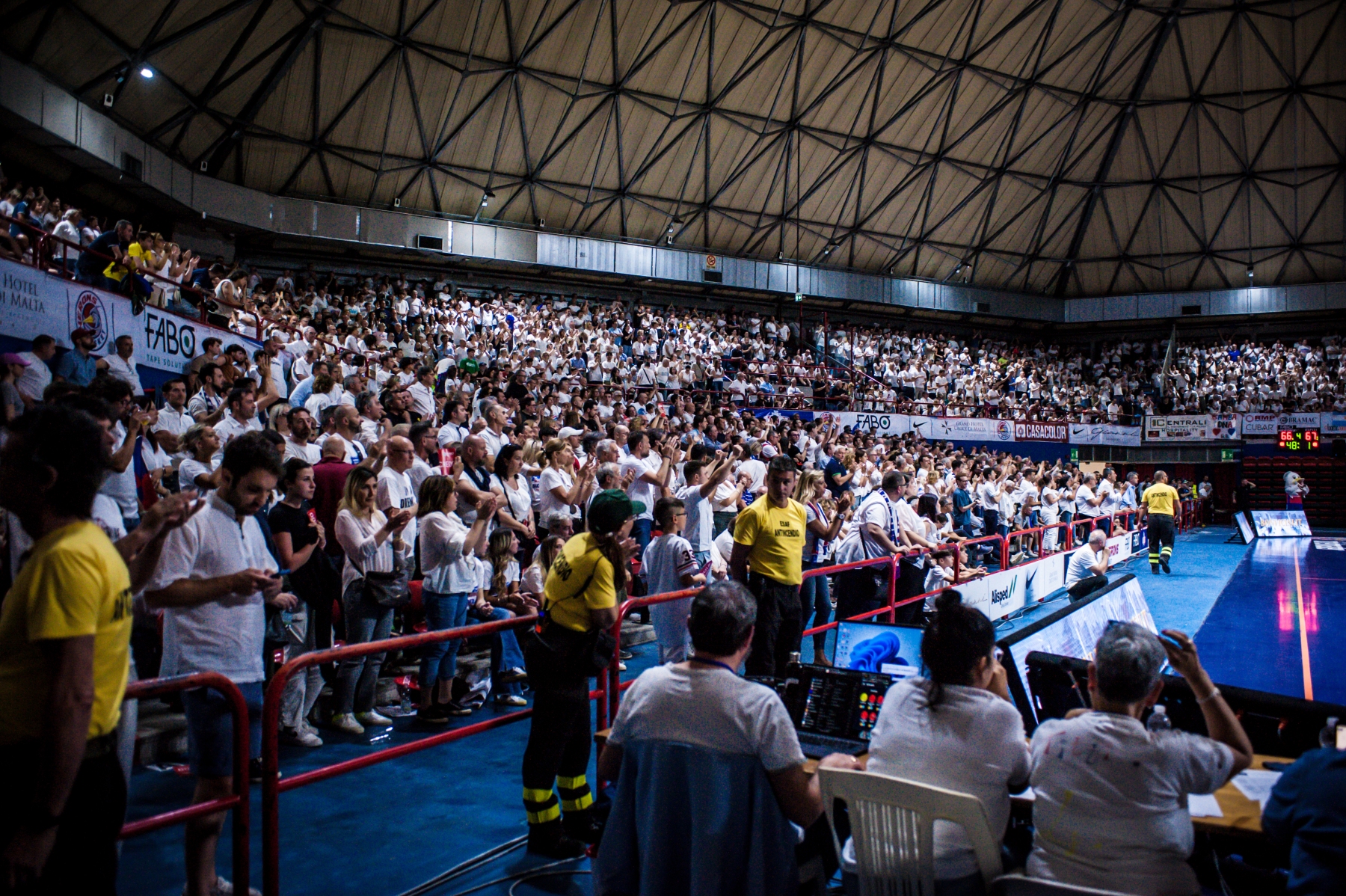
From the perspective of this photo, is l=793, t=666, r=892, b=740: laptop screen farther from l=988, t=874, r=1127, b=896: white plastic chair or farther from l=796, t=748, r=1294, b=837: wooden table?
l=988, t=874, r=1127, b=896: white plastic chair

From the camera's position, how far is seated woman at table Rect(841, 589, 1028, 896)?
2.86 m

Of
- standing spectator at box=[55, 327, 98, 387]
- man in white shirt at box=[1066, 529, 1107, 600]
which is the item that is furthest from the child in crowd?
standing spectator at box=[55, 327, 98, 387]

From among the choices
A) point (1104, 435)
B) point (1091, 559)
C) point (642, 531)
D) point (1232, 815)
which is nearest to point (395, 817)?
point (1232, 815)

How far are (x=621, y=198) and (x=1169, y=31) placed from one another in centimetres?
1944

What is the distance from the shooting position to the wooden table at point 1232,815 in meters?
2.89

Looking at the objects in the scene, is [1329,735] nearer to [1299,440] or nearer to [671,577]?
[671,577]

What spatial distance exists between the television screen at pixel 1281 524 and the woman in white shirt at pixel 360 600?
25.5 meters

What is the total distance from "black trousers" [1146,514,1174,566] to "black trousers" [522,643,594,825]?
1568cm

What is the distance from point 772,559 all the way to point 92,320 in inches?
361

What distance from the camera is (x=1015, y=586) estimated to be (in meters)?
12.0

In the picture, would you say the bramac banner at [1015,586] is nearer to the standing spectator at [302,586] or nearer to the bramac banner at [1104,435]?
the standing spectator at [302,586]

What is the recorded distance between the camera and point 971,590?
1037 cm

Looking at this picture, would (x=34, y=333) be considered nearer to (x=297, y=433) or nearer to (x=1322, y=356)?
(x=297, y=433)

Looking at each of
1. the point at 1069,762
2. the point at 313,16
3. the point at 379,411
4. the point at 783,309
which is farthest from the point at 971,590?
the point at 783,309
